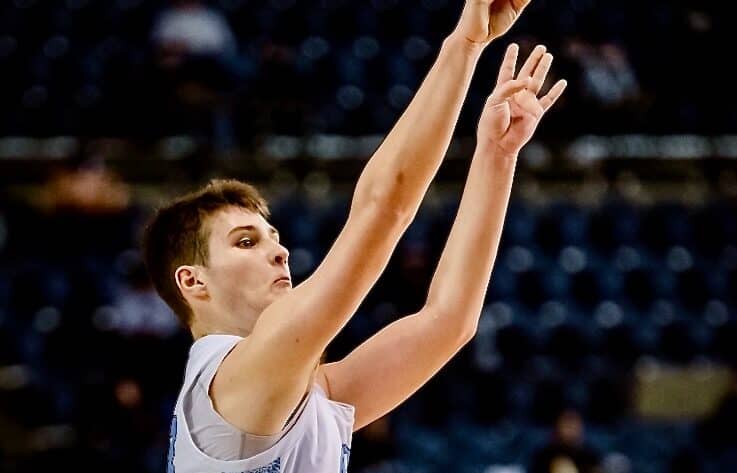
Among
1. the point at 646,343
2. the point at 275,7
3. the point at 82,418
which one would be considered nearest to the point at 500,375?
the point at 646,343

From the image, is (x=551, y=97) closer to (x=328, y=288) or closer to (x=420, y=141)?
(x=420, y=141)

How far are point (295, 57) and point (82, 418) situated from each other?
171 inches

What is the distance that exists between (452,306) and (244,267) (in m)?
0.54

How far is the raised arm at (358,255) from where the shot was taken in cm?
260

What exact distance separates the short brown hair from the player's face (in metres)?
0.05

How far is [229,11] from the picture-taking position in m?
11.7

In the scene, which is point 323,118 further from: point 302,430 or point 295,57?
point 302,430

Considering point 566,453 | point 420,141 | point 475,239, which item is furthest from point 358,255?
point 566,453

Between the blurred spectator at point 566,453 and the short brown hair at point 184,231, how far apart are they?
429cm

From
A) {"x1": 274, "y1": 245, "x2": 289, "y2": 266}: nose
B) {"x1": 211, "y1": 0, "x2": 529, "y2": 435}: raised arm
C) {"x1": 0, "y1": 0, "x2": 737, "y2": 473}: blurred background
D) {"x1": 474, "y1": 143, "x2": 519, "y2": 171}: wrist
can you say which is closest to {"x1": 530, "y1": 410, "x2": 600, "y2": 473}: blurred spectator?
{"x1": 0, "y1": 0, "x2": 737, "y2": 473}: blurred background

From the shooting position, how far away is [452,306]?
10.4 feet

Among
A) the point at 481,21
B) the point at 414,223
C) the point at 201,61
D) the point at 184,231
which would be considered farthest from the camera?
the point at 201,61

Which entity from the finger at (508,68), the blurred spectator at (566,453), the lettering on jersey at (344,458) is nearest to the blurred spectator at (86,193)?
the blurred spectator at (566,453)

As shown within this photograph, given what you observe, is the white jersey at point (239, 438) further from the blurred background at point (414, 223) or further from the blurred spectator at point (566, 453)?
the blurred background at point (414, 223)
